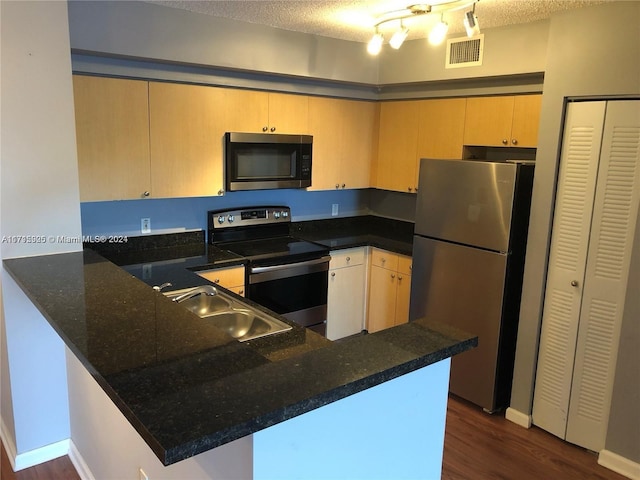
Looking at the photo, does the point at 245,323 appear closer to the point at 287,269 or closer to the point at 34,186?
the point at 34,186

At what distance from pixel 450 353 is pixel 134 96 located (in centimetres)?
247

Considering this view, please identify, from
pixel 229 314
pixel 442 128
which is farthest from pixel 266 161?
pixel 229 314

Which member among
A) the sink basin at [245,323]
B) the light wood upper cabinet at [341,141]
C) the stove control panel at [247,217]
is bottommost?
the sink basin at [245,323]

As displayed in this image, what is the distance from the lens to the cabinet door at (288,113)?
12.1ft

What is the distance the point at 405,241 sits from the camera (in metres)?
4.22

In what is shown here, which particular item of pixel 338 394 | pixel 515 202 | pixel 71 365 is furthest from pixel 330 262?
pixel 338 394

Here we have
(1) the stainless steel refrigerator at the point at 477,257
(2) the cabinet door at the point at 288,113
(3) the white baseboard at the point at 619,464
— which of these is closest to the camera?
(3) the white baseboard at the point at 619,464

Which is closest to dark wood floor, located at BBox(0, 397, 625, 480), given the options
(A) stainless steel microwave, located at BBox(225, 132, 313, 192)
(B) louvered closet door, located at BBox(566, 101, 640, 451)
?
(B) louvered closet door, located at BBox(566, 101, 640, 451)

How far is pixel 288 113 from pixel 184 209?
1036 mm

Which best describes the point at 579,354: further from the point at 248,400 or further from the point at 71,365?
the point at 71,365

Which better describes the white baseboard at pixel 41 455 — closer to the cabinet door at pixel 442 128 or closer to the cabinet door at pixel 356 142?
the cabinet door at pixel 356 142

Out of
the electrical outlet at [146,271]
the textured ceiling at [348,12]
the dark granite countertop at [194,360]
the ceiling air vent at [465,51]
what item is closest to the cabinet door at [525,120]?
the ceiling air vent at [465,51]

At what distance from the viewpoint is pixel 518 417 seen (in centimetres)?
313

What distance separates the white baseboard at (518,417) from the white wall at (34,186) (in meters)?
2.55
